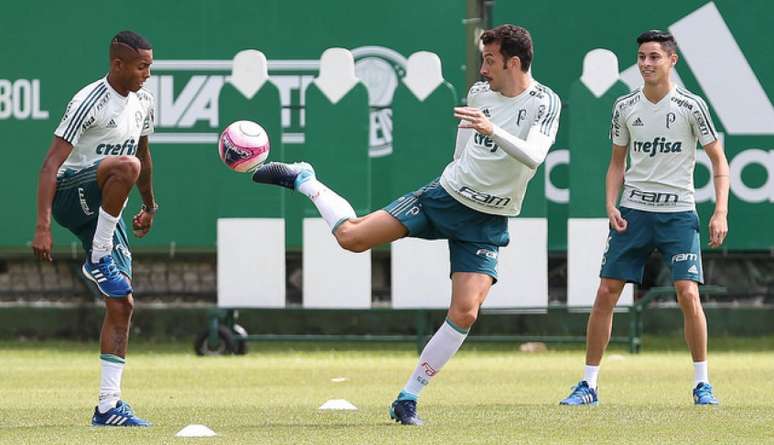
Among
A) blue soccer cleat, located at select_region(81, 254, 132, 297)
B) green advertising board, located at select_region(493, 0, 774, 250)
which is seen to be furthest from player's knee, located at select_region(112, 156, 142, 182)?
green advertising board, located at select_region(493, 0, 774, 250)

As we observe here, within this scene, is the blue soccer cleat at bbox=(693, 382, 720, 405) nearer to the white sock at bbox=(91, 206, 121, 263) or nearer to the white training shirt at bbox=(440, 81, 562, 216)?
the white training shirt at bbox=(440, 81, 562, 216)

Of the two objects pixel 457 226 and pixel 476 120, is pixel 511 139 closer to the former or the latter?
pixel 476 120

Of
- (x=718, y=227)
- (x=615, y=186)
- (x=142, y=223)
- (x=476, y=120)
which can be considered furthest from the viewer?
(x=615, y=186)

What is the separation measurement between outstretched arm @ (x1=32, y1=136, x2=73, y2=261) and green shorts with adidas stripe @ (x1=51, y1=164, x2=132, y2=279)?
16 cm

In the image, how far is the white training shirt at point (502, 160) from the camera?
834cm

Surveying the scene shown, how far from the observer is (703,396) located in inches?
372

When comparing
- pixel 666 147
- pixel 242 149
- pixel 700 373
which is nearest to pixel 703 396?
pixel 700 373

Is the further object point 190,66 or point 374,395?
point 190,66

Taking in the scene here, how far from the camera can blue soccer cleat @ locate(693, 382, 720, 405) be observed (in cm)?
942

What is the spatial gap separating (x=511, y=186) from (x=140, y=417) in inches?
92.0

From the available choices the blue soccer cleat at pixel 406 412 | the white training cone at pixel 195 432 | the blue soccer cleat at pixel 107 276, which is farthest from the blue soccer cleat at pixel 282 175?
the white training cone at pixel 195 432

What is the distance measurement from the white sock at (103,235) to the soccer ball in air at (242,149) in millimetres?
754

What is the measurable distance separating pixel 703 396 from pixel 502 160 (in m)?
2.09

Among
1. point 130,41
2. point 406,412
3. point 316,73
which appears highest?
point 316,73
